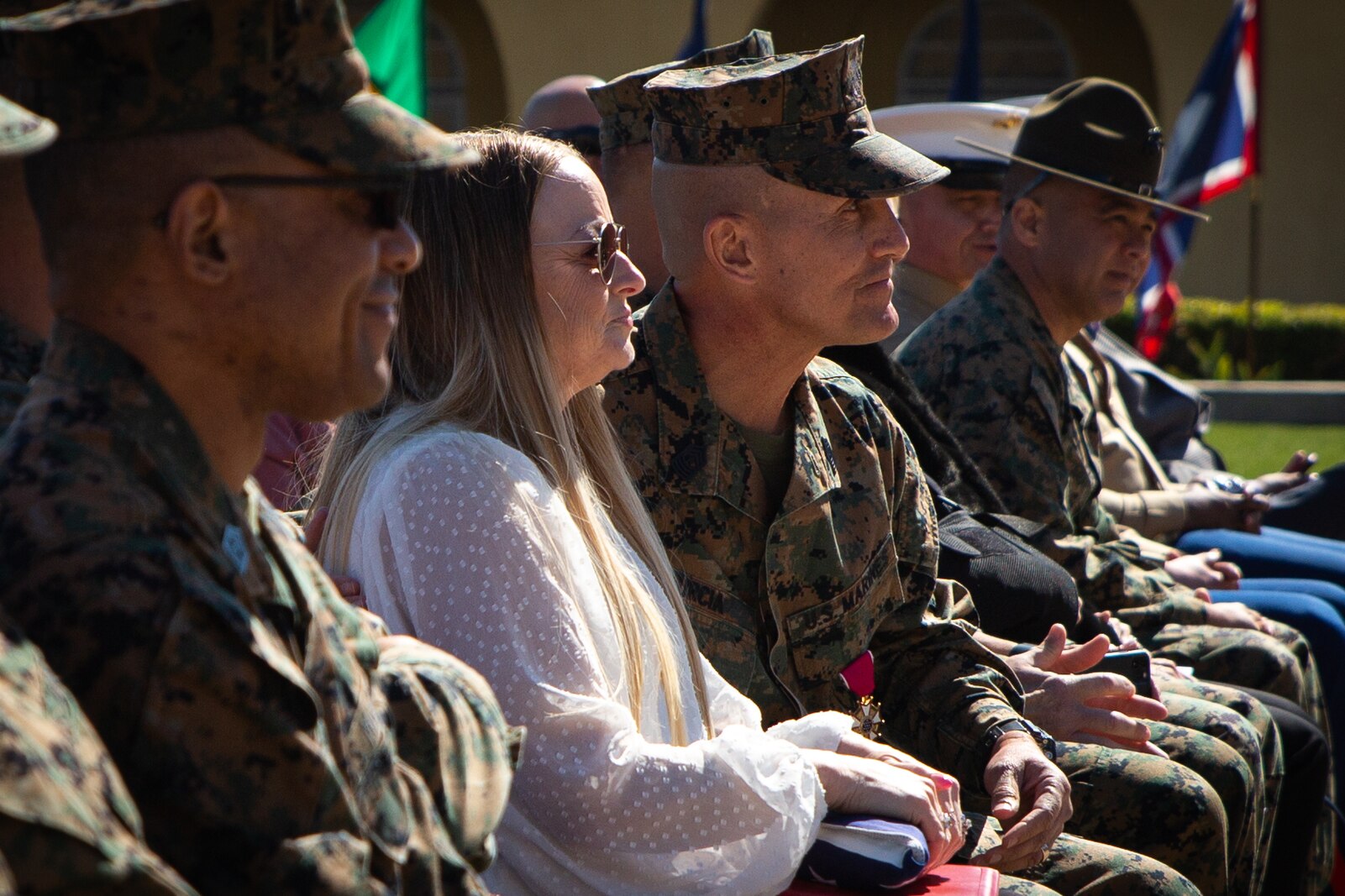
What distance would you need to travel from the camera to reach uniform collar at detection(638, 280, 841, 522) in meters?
2.87

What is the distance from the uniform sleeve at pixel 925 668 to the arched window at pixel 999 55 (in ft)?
46.5

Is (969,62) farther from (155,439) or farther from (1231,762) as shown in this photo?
(155,439)

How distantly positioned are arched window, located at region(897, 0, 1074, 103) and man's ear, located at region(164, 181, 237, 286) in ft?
52.1

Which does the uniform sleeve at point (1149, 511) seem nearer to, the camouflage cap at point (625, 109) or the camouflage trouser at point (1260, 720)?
the camouflage trouser at point (1260, 720)

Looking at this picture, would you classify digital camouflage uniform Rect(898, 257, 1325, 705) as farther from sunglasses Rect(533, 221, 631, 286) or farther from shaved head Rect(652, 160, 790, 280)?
sunglasses Rect(533, 221, 631, 286)

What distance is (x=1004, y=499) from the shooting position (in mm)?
4051

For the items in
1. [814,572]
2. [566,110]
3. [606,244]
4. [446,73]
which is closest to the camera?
[606,244]

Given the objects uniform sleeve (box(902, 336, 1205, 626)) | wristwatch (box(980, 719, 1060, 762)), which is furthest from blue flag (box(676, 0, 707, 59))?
wristwatch (box(980, 719, 1060, 762))

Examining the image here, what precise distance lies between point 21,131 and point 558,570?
106 centimetres

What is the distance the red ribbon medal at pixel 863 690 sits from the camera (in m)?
2.89

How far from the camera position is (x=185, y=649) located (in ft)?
3.88

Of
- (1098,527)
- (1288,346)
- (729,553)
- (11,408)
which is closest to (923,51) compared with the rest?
(1288,346)

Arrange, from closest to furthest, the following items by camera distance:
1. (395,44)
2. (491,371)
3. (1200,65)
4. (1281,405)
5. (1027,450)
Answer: (491,371) < (1027,450) < (395,44) < (1281,405) < (1200,65)

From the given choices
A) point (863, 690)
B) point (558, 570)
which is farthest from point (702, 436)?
point (558, 570)
